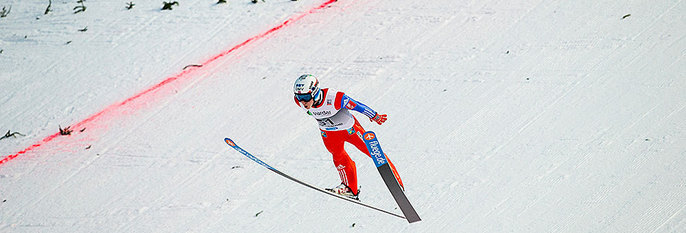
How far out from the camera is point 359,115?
8.35 metres

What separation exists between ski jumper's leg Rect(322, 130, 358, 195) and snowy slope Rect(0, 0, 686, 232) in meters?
Result: 0.49

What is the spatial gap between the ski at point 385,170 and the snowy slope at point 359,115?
0.33 metres

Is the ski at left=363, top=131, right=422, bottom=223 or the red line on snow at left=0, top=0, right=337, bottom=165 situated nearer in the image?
the ski at left=363, top=131, right=422, bottom=223

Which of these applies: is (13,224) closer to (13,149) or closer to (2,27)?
(13,149)

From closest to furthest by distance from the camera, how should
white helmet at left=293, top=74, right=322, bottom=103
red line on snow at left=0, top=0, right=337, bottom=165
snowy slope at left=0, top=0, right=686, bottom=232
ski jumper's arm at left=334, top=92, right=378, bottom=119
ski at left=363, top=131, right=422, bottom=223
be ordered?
white helmet at left=293, top=74, right=322, bottom=103 < ski jumper's arm at left=334, top=92, right=378, bottom=119 < ski at left=363, top=131, right=422, bottom=223 < snowy slope at left=0, top=0, right=686, bottom=232 < red line on snow at left=0, top=0, right=337, bottom=165

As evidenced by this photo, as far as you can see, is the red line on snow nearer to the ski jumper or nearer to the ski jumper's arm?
the ski jumper

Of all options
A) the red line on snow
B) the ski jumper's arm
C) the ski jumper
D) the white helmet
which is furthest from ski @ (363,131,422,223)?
the red line on snow

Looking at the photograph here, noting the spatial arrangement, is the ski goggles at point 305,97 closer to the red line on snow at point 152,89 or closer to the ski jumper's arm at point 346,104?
the ski jumper's arm at point 346,104

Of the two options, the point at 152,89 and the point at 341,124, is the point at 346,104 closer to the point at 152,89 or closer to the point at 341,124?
the point at 341,124

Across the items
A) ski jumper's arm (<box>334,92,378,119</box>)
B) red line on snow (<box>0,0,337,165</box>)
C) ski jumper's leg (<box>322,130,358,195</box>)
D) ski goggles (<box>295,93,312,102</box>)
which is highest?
ski goggles (<box>295,93,312,102</box>)

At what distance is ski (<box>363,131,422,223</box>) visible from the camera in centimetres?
636

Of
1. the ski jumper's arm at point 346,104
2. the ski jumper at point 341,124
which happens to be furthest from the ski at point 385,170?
the ski jumper's arm at point 346,104

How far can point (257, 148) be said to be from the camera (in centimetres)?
839

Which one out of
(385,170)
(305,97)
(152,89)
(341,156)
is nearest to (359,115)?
(341,156)
